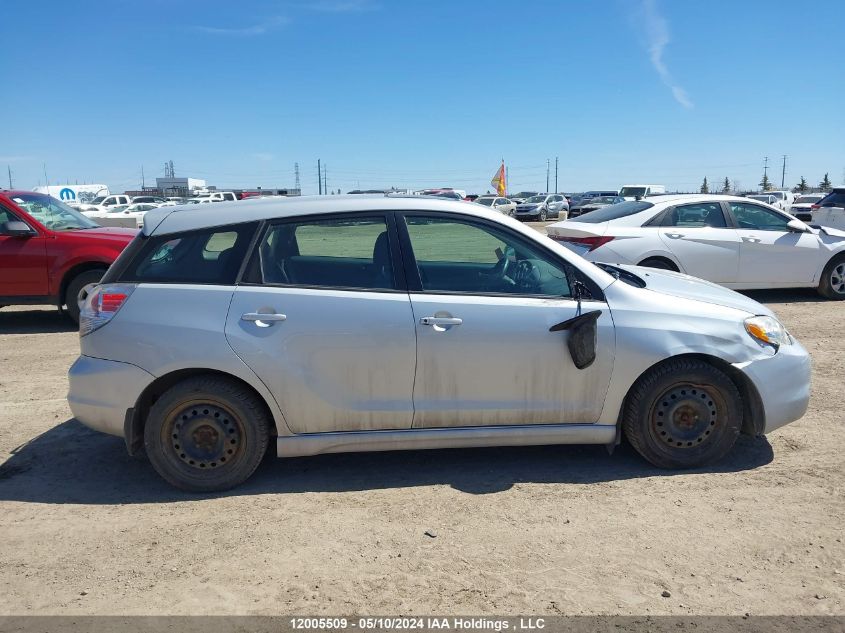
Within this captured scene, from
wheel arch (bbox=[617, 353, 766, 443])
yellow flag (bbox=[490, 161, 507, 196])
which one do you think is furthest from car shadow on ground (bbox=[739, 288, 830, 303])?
yellow flag (bbox=[490, 161, 507, 196])

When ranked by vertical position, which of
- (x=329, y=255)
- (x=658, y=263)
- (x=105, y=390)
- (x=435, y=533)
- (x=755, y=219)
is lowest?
(x=435, y=533)

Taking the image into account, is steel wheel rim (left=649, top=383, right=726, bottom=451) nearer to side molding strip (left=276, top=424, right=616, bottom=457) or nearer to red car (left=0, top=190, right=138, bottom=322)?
side molding strip (left=276, top=424, right=616, bottom=457)

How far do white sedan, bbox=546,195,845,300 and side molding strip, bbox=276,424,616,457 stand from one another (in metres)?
5.64

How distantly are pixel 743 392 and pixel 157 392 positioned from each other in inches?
140

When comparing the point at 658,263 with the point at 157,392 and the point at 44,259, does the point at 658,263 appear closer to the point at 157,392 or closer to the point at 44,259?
the point at 157,392

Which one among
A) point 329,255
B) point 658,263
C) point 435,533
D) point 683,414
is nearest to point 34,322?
point 329,255

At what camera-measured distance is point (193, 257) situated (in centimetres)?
430

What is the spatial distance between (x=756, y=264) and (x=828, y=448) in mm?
5946

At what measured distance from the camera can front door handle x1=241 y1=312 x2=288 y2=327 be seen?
13.4ft

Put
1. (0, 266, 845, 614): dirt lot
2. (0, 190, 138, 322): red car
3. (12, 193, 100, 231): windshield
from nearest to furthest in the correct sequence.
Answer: (0, 266, 845, 614): dirt lot < (0, 190, 138, 322): red car < (12, 193, 100, 231): windshield

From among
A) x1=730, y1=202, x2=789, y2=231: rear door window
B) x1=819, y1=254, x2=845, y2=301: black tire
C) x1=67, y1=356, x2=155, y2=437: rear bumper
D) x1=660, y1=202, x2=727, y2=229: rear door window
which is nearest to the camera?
x1=67, y1=356, x2=155, y2=437: rear bumper

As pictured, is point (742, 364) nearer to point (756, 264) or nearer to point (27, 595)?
point (27, 595)

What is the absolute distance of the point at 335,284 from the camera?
4.26m

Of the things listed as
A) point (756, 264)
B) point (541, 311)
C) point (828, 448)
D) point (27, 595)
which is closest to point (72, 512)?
point (27, 595)
